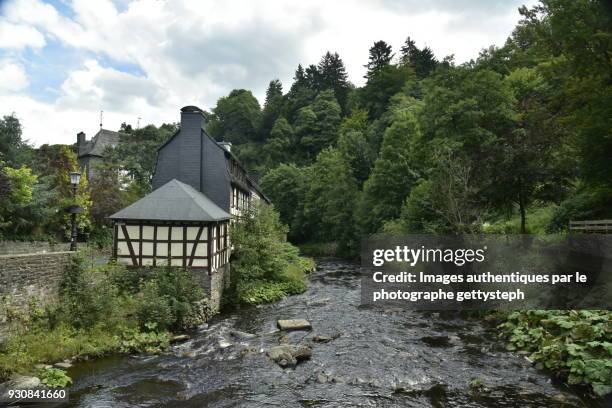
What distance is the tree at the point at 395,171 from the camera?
125ft

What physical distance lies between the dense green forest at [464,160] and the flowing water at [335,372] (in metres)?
8.44

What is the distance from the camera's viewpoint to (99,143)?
57344 mm

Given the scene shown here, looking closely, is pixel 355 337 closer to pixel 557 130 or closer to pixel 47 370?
pixel 47 370

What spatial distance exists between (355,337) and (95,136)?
180 feet

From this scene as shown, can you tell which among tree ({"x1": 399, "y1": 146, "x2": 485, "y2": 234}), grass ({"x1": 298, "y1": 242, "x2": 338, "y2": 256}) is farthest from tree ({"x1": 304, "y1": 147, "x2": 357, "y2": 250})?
tree ({"x1": 399, "y1": 146, "x2": 485, "y2": 234})

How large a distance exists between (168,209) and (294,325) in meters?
7.82

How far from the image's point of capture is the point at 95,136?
58.5 metres

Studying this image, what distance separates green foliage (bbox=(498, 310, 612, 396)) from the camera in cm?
1093

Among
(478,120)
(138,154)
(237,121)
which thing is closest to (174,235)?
(478,120)

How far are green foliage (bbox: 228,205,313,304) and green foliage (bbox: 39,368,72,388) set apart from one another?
10.6 meters

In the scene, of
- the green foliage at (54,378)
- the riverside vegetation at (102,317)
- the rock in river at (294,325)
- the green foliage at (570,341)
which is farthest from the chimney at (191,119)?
the green foliage at (570,341)

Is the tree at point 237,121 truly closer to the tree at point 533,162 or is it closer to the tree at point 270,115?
the tree at point 270,115

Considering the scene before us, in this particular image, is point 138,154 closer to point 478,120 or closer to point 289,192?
point 289,192

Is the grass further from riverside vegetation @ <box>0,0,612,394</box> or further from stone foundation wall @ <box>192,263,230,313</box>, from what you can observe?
stone foundation wall @ <box>192,263,230,313</box>
